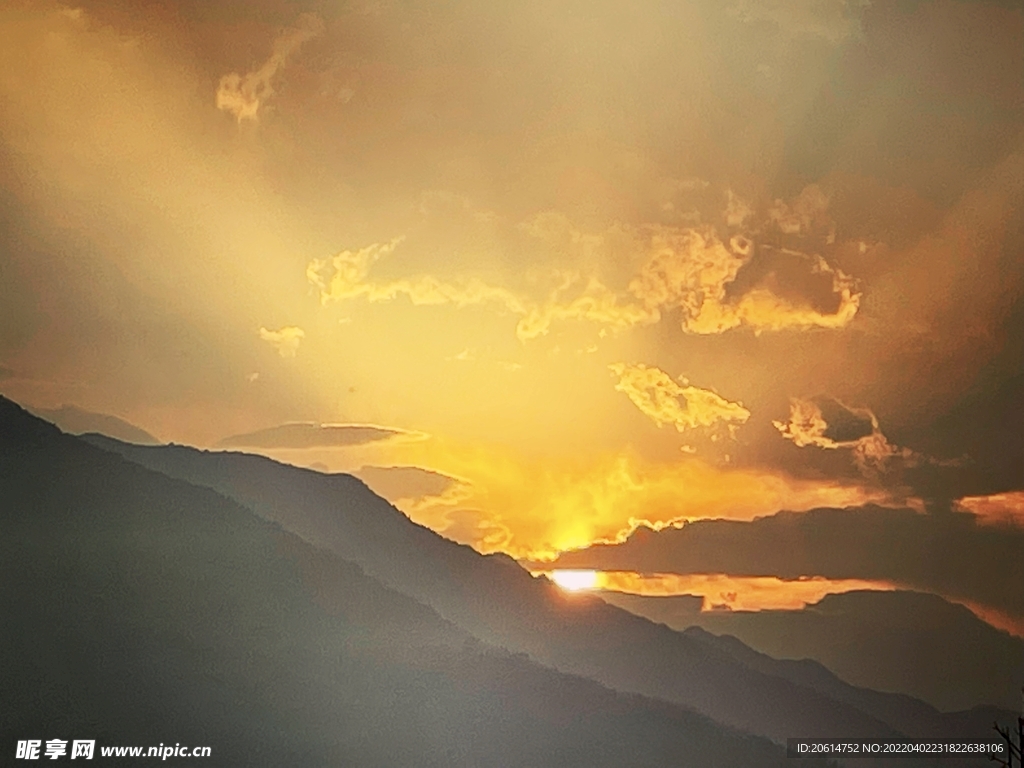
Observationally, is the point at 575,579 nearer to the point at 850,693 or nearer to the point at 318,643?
the point at 318,643

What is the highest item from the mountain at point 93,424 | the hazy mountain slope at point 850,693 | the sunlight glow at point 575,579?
the mountain at point 93,424

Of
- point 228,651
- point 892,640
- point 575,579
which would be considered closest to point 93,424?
point 228,651

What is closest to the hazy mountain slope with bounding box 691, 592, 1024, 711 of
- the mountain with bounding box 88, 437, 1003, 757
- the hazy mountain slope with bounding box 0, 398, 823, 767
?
the mountain with bounding box 88, 437, 1003, 757

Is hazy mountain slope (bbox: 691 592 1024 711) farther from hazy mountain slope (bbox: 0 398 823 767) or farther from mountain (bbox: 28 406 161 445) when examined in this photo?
mountain (bbox: 28 406 161 445)

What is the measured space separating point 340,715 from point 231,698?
322 millimetres

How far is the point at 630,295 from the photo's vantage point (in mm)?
3365

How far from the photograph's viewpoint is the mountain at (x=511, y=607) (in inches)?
121

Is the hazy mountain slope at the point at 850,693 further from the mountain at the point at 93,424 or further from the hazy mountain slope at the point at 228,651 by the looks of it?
the mountain at the point at 93,424

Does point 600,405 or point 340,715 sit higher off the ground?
point 600,405

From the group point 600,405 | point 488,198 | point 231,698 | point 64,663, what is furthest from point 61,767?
point 488,198

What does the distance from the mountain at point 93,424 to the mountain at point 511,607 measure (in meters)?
0.03

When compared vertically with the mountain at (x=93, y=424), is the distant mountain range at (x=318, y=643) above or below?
below

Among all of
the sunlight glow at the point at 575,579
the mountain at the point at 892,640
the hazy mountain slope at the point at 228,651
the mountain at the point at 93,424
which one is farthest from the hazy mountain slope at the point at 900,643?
the mountain at the point at 93,424

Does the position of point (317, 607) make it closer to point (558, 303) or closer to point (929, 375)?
point (558, 303)
